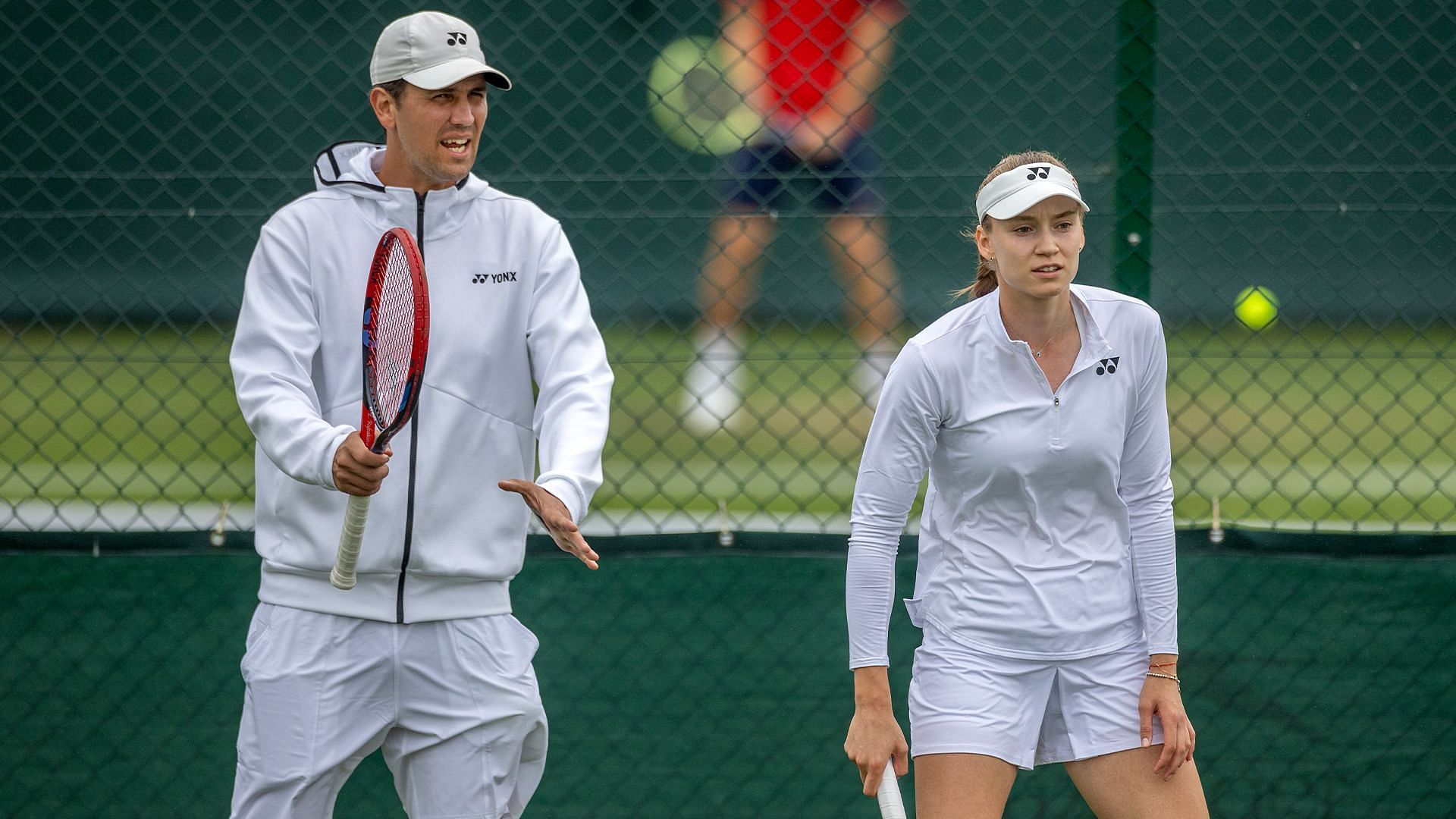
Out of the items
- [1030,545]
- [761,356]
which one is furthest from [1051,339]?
[761,356]

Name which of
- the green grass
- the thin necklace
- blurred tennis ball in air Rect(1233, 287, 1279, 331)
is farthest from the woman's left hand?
blurred tennis ball in air Rect(1233, 287, 1279, 331)

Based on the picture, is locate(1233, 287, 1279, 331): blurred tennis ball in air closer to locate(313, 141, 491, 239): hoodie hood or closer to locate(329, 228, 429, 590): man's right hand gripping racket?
locate(313, 141, 491, 239): hoodie hood

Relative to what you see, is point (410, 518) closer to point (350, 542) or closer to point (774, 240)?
point (350, 542)

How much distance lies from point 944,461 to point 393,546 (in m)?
0.87

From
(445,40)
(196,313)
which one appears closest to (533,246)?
(445,40)

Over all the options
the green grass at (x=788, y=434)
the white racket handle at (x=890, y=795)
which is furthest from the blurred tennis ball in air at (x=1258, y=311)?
the white racket handle at (x=890, y=795)

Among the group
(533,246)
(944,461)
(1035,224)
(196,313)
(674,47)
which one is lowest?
(196,313)

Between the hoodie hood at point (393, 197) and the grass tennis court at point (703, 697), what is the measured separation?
1.21 meters

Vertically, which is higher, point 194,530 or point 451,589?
point 451,589

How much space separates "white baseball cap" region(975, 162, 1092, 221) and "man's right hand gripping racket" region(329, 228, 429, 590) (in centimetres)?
88

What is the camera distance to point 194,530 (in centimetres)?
351

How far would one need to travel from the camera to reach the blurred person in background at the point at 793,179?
542cm

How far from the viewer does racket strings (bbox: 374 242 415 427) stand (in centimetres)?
238

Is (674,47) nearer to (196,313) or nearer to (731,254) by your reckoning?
(731,254)
